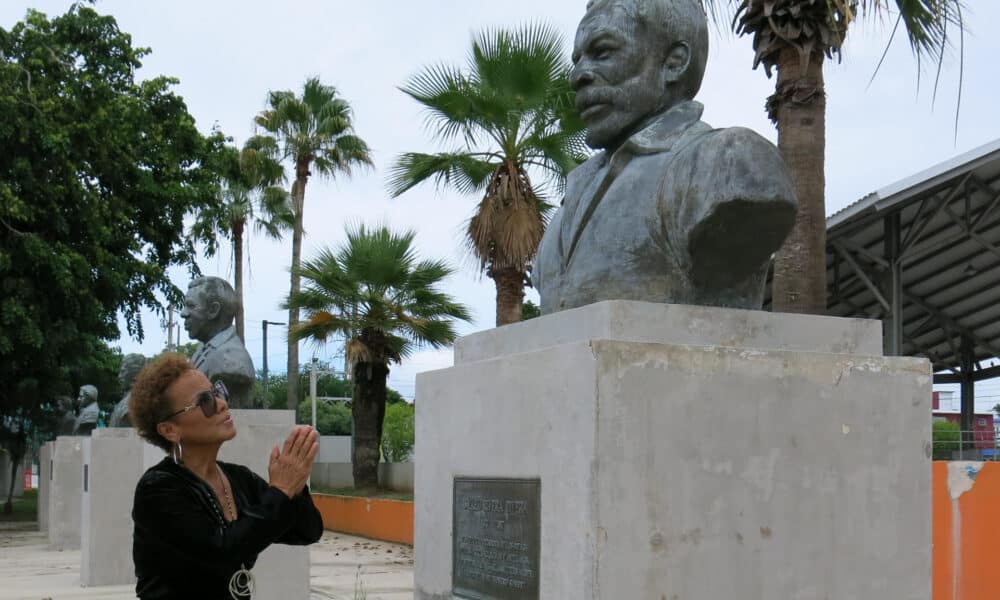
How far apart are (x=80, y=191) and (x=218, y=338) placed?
9.74 meters

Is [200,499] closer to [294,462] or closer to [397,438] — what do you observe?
[294,462]

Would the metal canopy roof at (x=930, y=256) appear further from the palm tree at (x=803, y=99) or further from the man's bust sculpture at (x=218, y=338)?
the man's bust sculpture at (x=218, y=338)

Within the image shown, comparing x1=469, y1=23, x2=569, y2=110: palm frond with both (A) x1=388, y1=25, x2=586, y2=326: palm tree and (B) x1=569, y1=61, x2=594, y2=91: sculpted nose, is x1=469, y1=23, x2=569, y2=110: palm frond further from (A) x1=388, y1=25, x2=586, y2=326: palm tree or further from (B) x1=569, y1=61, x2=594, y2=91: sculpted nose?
(B) x1=569, y1=61, x2=594, y2=91: sculpted nose

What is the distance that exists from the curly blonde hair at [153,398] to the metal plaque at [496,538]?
1.23 meters

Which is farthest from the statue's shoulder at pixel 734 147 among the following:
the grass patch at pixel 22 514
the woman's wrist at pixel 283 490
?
the grass patch at pixel 22 514

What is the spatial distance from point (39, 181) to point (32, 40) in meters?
2.81

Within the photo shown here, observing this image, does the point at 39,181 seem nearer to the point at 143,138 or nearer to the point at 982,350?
the point at 143,138

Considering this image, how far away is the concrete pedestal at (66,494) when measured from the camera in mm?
16812

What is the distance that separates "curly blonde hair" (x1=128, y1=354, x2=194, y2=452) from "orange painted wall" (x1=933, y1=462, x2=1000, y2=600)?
6590 mm

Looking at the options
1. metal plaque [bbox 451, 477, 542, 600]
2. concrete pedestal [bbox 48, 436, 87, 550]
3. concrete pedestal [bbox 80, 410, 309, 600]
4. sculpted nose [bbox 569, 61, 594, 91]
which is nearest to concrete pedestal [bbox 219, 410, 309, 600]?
concrete pedestal [bbox 80, 410, 309, 600]

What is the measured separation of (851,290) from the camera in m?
23.0

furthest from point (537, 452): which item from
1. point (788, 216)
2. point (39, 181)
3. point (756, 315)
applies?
point (39, 181)

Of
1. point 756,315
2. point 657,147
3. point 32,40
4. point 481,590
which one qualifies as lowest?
point 481,590

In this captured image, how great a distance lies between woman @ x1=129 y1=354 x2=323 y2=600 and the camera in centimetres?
293
